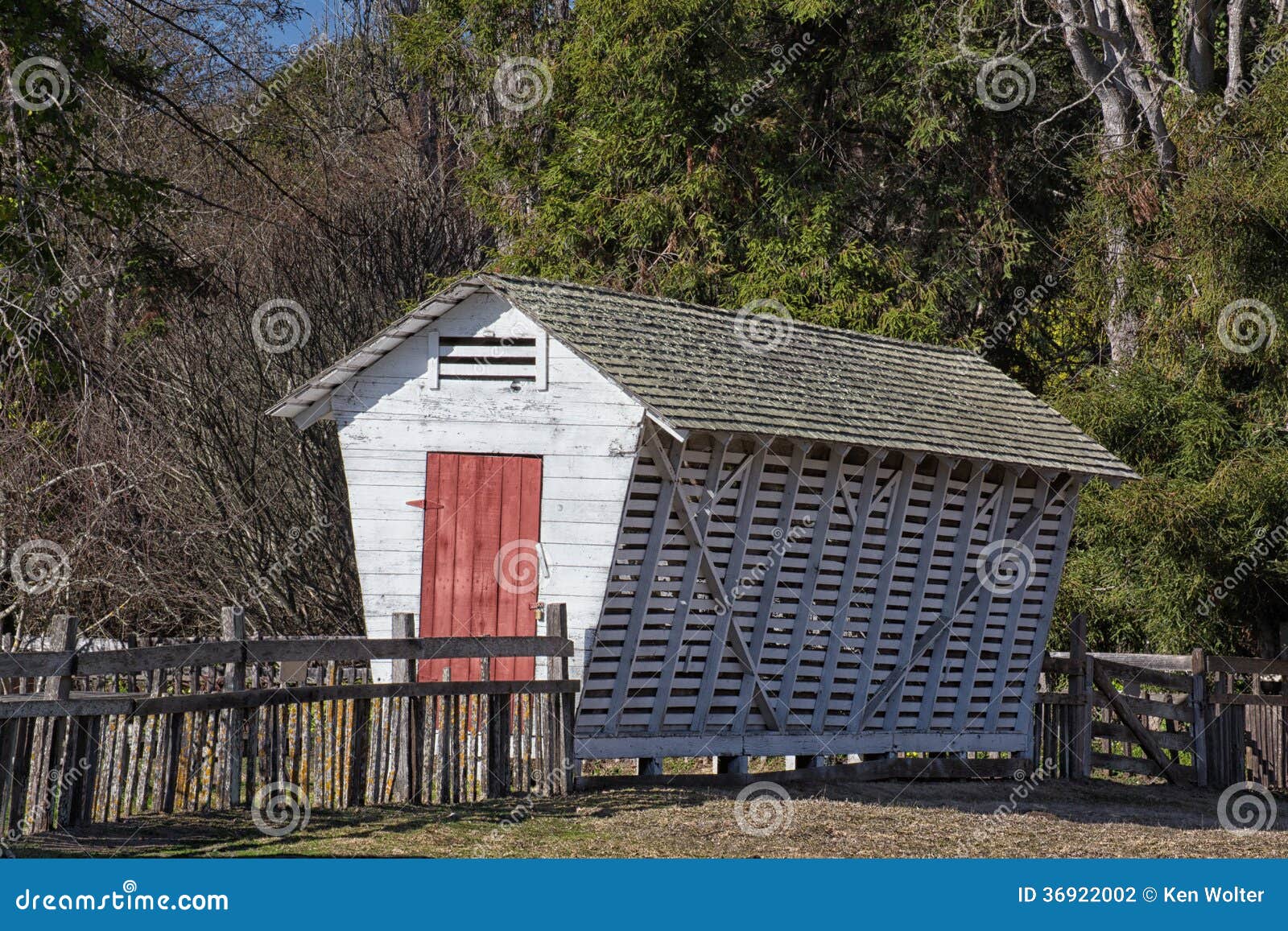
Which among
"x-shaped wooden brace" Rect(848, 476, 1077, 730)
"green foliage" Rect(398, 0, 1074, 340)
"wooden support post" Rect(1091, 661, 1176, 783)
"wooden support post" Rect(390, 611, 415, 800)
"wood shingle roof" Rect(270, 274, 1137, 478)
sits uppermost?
"green foliage" Rect(398, 0, 1074, 340)

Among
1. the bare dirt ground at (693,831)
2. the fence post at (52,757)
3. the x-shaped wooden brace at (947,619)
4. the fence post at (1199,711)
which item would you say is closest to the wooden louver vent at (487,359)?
the bare dirt ground at (693,831)

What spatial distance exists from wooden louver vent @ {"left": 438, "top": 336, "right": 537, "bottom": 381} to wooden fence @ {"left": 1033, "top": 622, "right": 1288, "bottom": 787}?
6.63 m

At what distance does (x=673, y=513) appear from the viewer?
12703 millimetres

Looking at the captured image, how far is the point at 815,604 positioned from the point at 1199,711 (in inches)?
196

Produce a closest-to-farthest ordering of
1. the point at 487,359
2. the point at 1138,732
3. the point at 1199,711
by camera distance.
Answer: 1. the point at 487,359
2. the point at 1199,711
3. the point at 1138,732

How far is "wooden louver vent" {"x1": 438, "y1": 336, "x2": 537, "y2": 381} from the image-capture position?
12.8 meters

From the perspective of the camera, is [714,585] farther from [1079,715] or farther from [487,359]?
[1079,715]

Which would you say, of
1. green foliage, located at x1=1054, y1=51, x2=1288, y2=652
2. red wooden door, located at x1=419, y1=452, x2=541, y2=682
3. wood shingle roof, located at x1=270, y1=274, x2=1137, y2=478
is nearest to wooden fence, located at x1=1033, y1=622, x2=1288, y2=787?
wood shingle roof, located at x1=270, y1=274, x2=1137, y2=478

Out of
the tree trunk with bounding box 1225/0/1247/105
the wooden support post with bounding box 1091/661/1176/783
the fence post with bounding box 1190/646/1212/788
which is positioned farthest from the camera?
the tree trunk with bounding box 1225/0/1247/105

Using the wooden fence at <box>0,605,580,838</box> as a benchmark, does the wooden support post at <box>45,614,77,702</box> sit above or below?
above

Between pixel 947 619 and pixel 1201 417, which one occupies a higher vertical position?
pixel 1201 417

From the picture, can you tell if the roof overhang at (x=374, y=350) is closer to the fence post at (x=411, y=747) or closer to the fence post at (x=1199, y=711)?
the fence post at (x=411, y=747)

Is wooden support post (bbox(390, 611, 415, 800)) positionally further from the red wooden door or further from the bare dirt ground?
the red wooden door

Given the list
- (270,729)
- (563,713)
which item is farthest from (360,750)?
(563,713)
